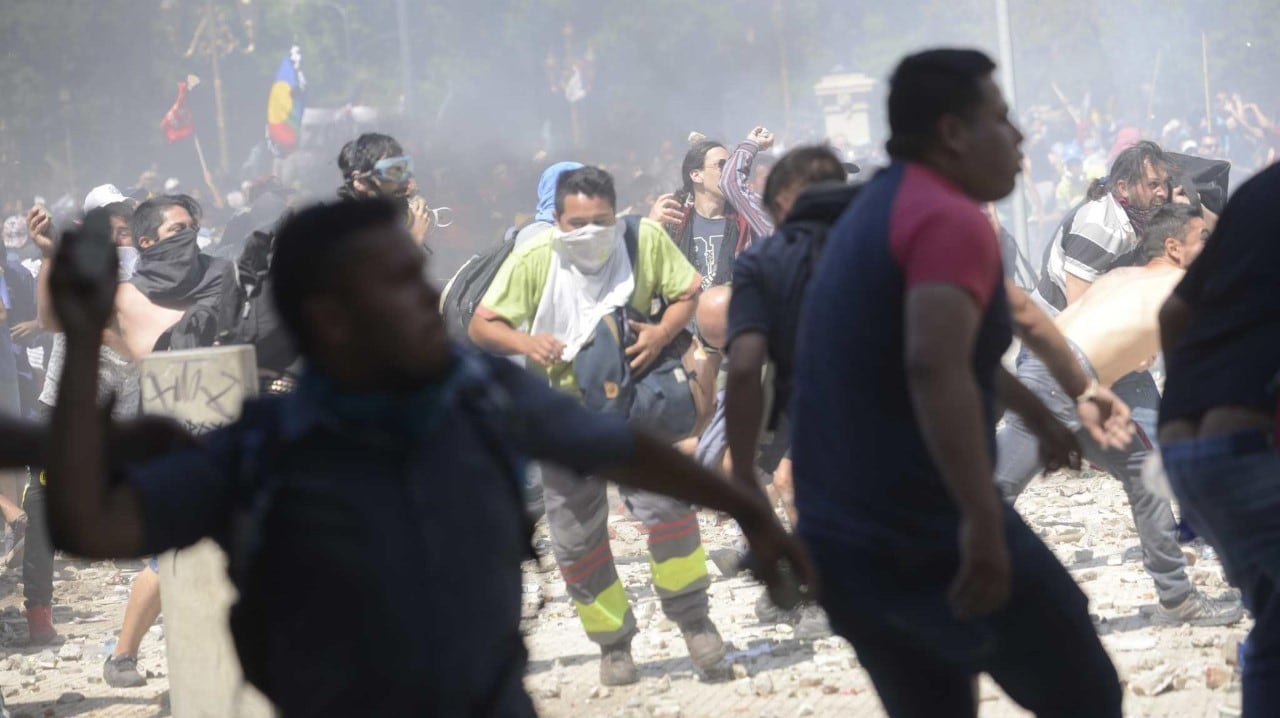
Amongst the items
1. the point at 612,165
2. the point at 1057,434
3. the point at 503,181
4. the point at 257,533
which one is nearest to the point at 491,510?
the point at 257,533

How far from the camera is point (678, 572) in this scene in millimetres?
→ 6391

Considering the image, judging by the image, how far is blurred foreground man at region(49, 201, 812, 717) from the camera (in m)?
2.31

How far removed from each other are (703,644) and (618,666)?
0.35 metres

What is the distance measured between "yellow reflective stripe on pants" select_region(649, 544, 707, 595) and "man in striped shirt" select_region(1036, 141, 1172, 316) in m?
2.87

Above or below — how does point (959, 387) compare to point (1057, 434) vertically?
above

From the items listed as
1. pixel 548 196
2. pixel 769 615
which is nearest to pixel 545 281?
pixel 548 196

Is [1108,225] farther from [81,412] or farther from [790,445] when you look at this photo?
[81,412]

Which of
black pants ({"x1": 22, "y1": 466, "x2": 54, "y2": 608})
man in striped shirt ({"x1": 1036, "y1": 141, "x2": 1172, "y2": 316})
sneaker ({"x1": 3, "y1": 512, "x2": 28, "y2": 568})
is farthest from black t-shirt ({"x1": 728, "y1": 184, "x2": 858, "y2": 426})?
sneaker ({"x1": 3, "y1": 512, "x2": 28, "y2": 568})

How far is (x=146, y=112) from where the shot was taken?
49.6m

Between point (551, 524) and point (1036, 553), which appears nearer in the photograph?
point (1036, 553)

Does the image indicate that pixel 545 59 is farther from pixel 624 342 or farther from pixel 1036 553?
pixel 1036 553

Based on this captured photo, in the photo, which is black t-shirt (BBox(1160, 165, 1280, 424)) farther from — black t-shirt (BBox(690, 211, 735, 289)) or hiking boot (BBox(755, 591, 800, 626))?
black t-shirt (BBox(690, 211, 735, 289))

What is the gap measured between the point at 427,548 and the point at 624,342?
422 cm

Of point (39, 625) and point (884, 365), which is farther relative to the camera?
point (39, 625)
